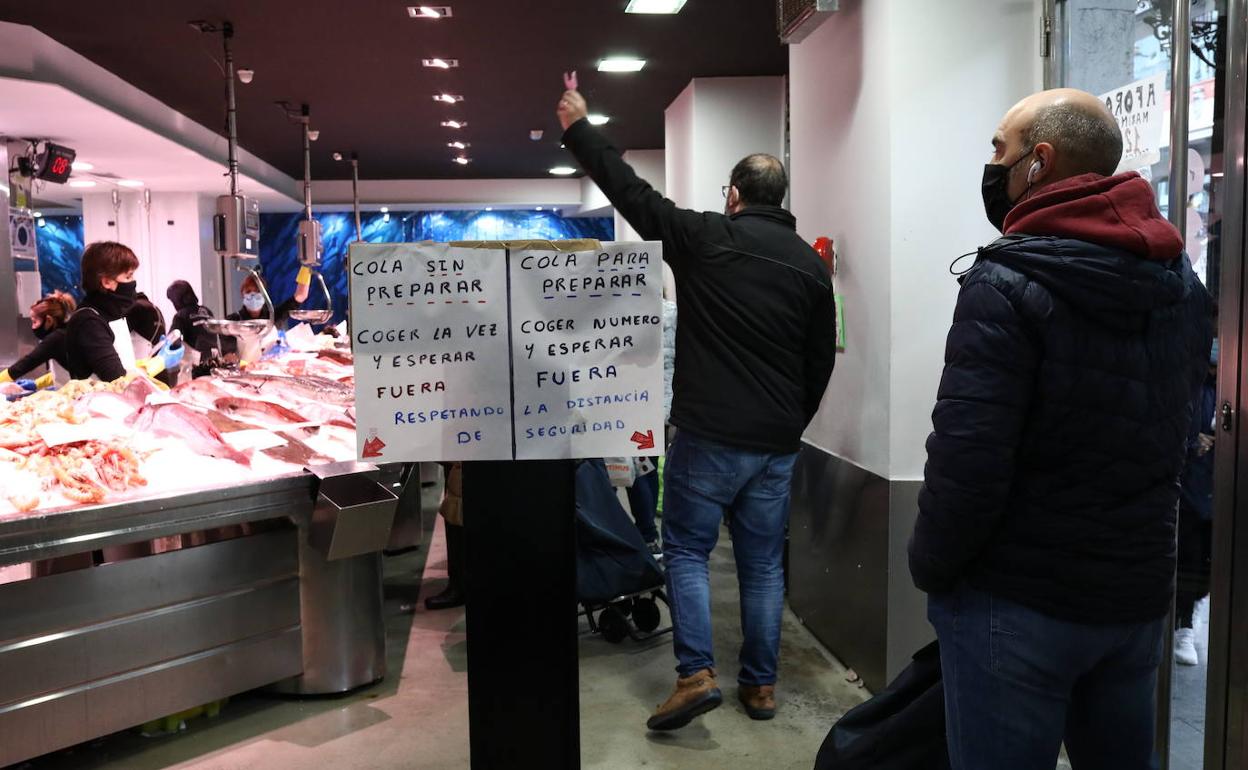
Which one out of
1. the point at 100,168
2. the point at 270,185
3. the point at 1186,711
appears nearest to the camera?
the point at 1186,711

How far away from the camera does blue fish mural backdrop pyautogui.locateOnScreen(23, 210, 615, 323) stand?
17.4 metres

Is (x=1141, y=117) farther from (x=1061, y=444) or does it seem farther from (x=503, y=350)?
(x=503, y=350)

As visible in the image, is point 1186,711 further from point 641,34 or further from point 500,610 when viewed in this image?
point 641,34

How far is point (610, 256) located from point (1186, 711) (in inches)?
89.5

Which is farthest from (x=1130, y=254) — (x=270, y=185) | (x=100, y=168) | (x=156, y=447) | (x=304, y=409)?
(x=270, y=185)

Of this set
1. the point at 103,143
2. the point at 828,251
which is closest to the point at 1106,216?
the point at 828,251

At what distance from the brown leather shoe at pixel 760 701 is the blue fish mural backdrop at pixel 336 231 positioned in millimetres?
14268

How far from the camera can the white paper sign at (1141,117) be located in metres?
2.70

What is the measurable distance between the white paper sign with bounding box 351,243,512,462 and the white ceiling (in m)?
6.45

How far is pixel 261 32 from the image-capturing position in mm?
6820

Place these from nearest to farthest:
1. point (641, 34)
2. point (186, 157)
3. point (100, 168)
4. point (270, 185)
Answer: point (641, 34) → point (186, 157) → point (100, 168) → point (270, 185)

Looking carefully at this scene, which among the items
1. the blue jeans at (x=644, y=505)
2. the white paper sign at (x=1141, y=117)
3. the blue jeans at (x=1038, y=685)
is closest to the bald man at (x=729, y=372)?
the white paper sign at (x=1141, y=117)

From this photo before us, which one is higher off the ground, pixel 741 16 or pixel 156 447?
pixel 741 16

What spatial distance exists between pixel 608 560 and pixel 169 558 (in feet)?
5.37
